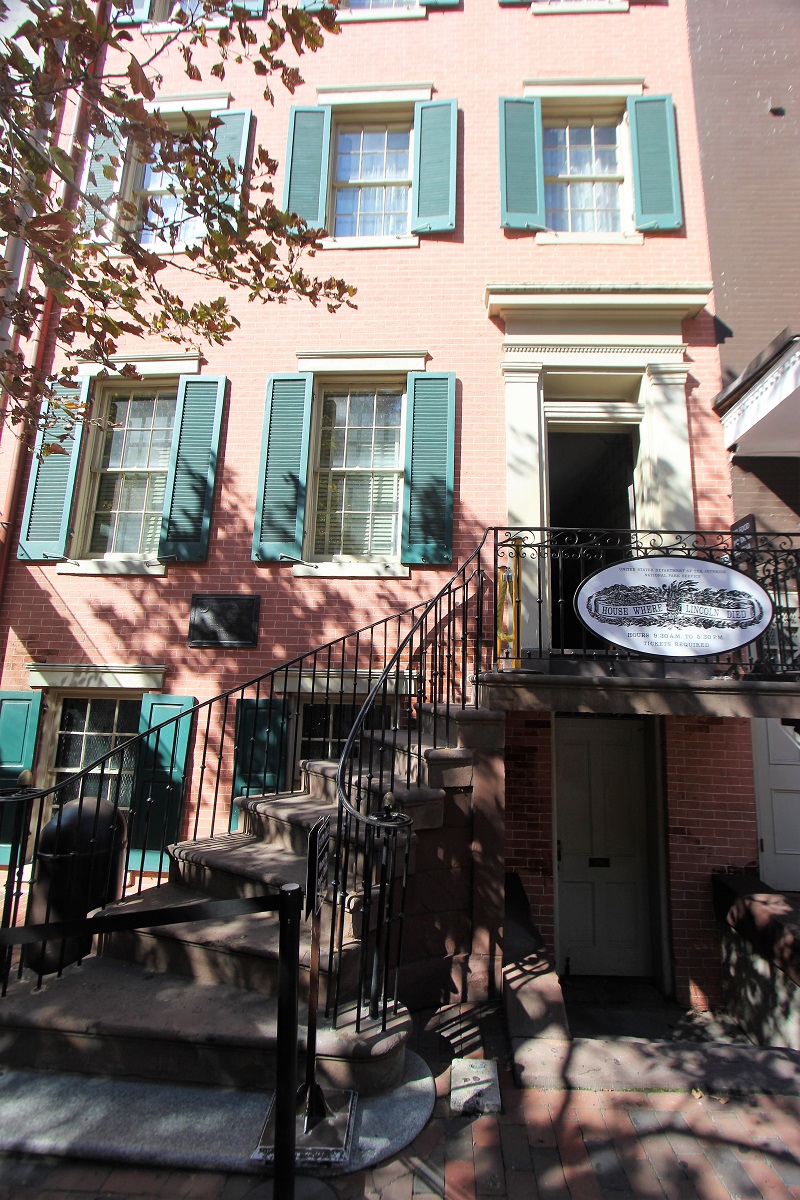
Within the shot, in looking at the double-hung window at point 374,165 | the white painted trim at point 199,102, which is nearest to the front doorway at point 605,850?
the double-hung window at point 374,165

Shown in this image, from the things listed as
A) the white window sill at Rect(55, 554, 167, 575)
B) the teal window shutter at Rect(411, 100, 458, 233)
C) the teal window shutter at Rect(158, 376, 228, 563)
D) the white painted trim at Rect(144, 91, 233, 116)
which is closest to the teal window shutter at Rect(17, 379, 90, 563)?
the white window sill at Rect(55, 554, 167, 575)

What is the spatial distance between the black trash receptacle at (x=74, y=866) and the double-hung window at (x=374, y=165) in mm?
6230

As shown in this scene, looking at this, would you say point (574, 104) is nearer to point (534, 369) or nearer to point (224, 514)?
point (534, 369)

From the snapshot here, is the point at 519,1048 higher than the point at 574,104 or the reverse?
the reverse

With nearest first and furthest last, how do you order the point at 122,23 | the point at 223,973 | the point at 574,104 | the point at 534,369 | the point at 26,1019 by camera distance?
the point at 26,1019
the point at 223,973
the point at 534,369
the point at 574,104
the point at 122,23

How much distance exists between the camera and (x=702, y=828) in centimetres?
548

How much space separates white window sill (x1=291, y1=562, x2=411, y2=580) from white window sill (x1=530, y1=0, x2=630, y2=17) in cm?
684

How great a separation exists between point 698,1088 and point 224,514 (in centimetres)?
575

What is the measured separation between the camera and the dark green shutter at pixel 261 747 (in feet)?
18.6

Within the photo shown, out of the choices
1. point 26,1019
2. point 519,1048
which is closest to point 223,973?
point 26,1019

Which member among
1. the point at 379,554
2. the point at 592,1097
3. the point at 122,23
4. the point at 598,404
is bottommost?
the point at 592,1097

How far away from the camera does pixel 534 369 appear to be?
631cm

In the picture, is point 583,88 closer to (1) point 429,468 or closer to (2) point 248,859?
(1) point 429,468

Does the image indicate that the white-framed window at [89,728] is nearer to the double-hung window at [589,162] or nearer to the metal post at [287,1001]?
the metal post at [287,1001]
